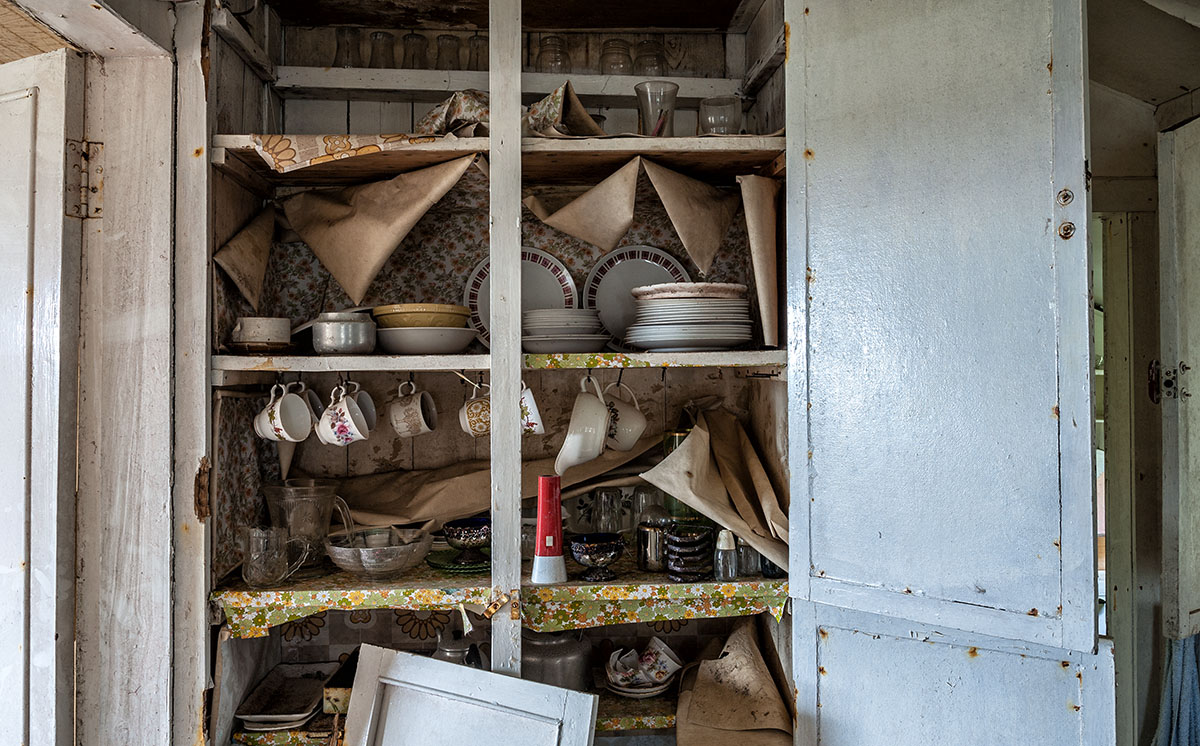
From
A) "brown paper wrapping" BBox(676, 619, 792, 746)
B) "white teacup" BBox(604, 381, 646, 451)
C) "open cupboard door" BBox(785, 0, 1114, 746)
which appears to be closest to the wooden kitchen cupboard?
"open cupboard door" BBox(785, 0, 1114, 746)

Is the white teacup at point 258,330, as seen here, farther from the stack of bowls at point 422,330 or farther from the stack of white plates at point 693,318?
the stack of white plates at point 693,318

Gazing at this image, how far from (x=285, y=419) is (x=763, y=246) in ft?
3.69

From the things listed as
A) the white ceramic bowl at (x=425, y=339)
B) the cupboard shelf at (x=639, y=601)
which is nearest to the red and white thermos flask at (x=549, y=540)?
the cupboard shelf at (x=639, y=601)

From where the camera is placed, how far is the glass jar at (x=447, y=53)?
2.17 meters

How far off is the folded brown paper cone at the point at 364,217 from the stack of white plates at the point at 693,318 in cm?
51

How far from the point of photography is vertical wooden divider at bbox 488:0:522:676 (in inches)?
69.2

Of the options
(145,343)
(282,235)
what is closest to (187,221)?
(145,343)

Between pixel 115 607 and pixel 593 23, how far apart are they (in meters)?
1.76

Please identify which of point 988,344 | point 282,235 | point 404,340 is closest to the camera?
point 988,344

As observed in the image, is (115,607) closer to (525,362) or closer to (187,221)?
(187,221)

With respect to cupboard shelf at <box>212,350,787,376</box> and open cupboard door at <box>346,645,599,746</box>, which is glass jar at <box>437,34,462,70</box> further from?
open cupboard door at <box>346,645,599,746</box>

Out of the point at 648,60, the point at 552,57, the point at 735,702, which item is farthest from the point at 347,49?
the point at 735,702

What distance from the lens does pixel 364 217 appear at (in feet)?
6.23

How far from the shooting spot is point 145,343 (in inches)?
66.7
